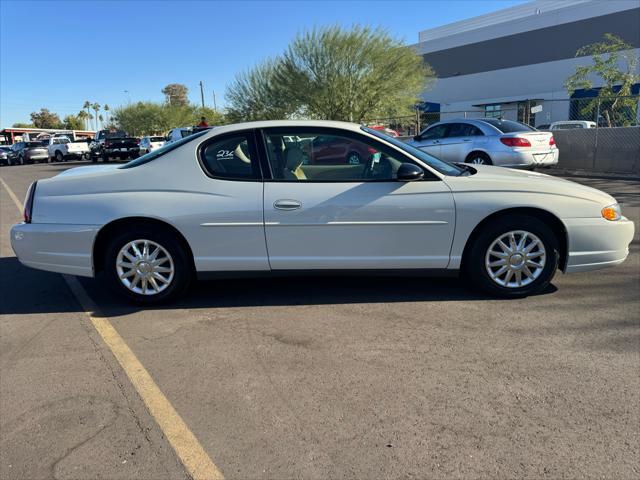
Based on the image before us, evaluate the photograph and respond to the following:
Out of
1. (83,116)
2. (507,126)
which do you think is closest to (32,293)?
(507,126)

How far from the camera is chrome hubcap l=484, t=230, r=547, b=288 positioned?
4348 millimetres

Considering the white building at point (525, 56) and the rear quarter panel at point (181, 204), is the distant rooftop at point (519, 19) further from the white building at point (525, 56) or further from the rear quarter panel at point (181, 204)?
the rear quarter panel at point (181, 204)

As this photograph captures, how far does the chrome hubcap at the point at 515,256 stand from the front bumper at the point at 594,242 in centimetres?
26

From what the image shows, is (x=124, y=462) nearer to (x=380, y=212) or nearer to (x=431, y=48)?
(x=380, y=212)

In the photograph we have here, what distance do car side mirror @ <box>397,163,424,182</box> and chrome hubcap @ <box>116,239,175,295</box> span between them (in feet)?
6.87

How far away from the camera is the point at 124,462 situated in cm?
248

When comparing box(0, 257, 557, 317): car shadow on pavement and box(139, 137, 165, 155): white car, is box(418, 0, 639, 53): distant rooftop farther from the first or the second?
box(0, 257, 557, 317): car shadow on pavement

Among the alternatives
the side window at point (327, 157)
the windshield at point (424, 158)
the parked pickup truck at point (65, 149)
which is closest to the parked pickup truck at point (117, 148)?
the parked pickup truck at point (65, 149)

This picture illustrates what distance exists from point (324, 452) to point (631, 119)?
19746mm

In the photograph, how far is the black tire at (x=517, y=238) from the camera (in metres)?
4.32

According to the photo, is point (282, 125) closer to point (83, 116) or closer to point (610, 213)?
point (610, 213)

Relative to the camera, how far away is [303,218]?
13.9 ft

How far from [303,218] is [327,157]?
65cm

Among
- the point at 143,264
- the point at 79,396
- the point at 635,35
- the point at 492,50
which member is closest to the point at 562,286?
the point at 143,264
